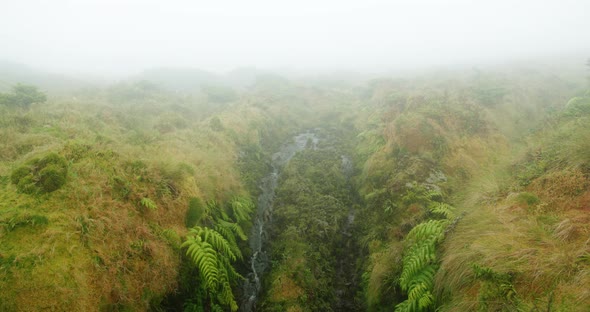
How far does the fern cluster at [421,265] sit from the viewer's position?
17.4 feet

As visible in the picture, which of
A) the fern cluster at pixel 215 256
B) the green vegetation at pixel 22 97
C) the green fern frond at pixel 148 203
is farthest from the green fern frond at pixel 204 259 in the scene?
the green vegetation at pixel 22 97

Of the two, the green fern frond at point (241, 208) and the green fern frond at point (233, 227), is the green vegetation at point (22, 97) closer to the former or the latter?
the green fern frond at point (241, 208)

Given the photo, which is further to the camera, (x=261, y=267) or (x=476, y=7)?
(x=476, y=7)

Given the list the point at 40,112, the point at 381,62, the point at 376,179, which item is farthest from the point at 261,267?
the point at 381,62

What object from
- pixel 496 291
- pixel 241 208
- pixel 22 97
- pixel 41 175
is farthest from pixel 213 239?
pixel 22 97

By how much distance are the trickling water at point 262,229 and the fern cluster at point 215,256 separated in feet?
1.68

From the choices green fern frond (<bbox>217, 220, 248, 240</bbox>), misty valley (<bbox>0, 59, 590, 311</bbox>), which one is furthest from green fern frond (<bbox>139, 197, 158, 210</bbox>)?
green fern frond (<bbox>217, 220, 248, 240</bbox>)

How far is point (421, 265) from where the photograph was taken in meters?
5.74

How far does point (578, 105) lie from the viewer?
11.3 m

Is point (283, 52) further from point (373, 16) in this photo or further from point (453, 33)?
point (453, 33)

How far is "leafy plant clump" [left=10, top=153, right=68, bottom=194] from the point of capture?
5684 millimetres

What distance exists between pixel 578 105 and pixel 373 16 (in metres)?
101

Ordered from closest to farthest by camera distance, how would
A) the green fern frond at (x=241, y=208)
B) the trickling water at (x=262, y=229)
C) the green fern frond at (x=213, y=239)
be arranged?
the green fern frond at (x=213, y=239) → the trickling water at (x=262, y=229) → the green fern frond at (x=241, y=208)

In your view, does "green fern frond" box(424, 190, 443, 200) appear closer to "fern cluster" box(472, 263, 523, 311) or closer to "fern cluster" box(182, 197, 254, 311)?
"fern cluster" box(472, 263, 523, 311)
